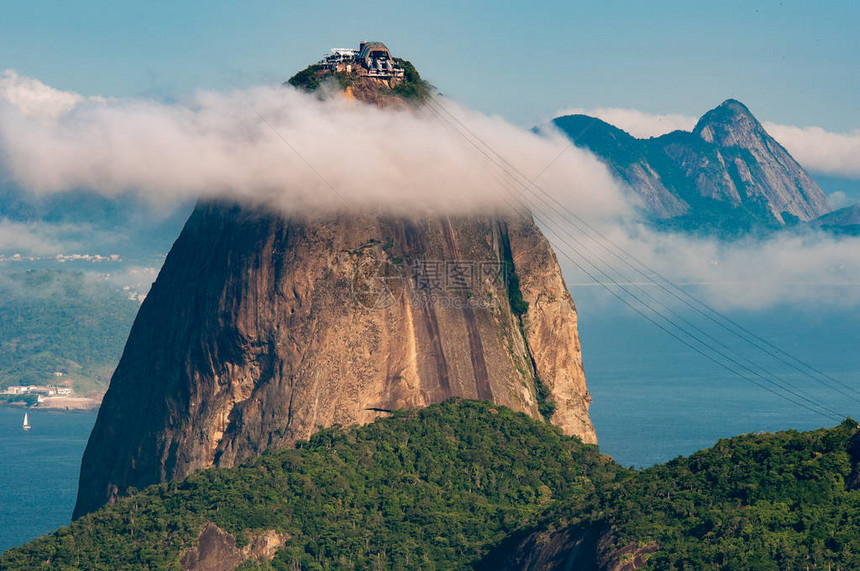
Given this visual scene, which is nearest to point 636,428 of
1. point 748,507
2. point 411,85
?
point 411,85

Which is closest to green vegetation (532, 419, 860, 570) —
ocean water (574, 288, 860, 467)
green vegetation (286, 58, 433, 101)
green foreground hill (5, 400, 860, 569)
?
green foreground hill (5, 400, 860, 569)

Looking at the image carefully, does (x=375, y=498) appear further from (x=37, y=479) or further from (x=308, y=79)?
(x=37, y=479)

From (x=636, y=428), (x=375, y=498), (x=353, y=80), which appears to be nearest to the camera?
(x=375, y=498)

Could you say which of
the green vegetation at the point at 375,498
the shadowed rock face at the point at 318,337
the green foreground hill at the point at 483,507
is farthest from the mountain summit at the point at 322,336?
the green vegetation at the point at 375,498

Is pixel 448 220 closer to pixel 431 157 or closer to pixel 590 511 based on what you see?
pixel 431 157

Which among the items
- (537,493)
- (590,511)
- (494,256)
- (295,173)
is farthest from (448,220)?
(590,511)

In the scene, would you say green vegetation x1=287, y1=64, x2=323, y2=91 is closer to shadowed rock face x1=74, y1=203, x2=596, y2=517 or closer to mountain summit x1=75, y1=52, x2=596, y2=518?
mountain summit x1=75, y1=52, x2=596, y2=518
